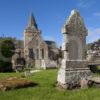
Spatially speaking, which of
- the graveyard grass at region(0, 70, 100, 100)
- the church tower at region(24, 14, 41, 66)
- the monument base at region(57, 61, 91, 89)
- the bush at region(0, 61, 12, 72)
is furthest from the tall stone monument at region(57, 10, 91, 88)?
the church tower at region(24, 14, 41, 66)

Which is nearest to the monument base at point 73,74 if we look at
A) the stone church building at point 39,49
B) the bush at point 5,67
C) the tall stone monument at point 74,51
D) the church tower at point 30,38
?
the tall stone monument at point 74,51

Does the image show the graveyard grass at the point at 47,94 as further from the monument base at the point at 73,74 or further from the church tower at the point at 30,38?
the church tower at the point at 30,38

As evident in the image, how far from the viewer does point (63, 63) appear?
16.2 metres

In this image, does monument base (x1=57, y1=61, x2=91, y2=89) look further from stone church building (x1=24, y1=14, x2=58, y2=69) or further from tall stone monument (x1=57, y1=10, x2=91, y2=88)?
stone church building (x1=24, y1=14, x2=58, y2=69)

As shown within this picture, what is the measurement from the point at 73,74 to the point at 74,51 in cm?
150

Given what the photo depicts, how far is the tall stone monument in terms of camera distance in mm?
15945

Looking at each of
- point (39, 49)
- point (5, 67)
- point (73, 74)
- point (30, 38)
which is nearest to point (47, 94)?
point (73, 74)

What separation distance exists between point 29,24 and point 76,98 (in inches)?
3100

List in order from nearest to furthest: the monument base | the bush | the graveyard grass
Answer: the graveyard grass, the monument base, the bush

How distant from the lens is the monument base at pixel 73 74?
15.6 metres

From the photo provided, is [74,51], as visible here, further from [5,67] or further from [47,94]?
[5,67]

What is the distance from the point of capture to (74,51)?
1658cm

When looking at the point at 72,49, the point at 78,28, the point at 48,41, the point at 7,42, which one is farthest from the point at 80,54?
the point at 48,41

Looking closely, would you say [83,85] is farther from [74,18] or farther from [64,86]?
[74,18]
